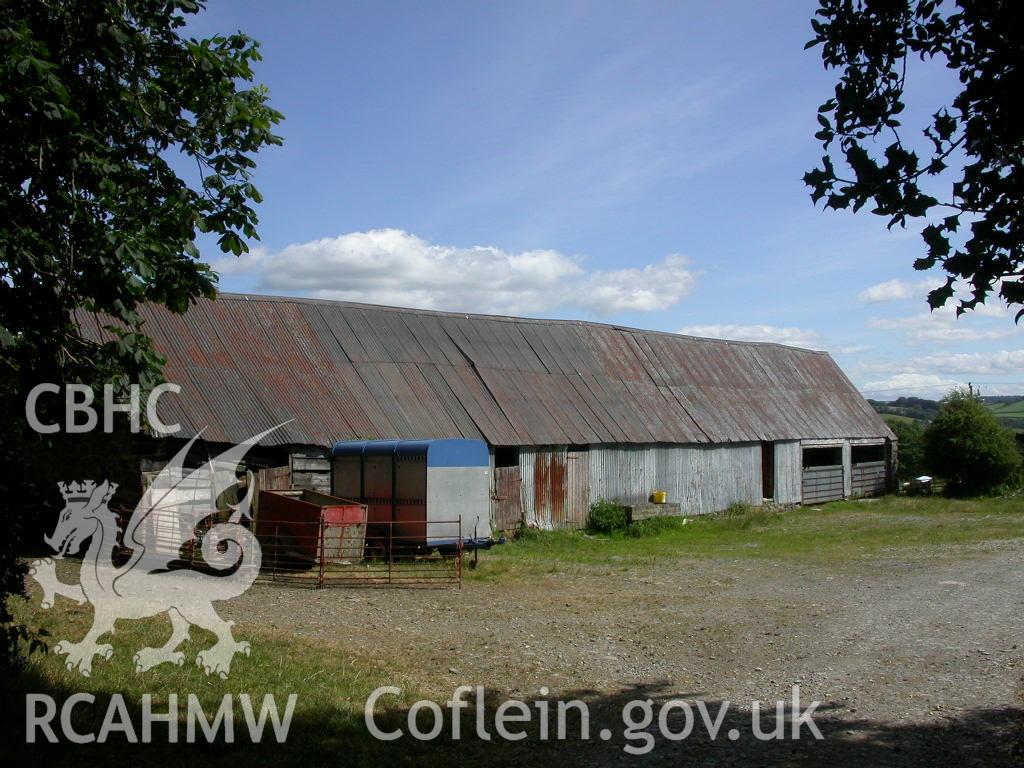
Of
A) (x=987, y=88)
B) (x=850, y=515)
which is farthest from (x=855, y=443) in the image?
(x=987, y=88)

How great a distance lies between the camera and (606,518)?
23719mm

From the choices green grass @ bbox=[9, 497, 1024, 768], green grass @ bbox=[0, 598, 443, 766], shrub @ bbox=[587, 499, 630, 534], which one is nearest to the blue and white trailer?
green grass @ bbox=[9, 497, 1024, 768]

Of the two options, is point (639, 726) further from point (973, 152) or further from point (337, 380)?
point (337, 380)

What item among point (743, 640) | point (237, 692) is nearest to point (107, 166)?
point (237, 692)

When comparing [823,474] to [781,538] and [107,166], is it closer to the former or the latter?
[781,538]

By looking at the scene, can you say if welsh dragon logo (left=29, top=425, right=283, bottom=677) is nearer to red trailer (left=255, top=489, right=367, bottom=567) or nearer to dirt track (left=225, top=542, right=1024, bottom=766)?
red trailer (left=255, top=489, right=367, bottom=567)

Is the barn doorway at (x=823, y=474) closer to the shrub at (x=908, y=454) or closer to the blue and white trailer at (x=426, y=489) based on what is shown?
the shrub at (x=908, y=454)

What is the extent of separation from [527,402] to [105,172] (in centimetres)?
1679

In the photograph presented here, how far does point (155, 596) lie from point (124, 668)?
3.87 meters

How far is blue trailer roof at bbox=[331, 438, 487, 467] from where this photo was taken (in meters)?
17.3

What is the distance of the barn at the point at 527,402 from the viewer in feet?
64.8

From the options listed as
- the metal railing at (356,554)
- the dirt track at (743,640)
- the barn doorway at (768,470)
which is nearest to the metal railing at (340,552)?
the metal railing at (356,554)

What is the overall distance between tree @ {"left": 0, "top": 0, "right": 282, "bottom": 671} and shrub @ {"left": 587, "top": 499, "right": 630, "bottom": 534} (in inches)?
636

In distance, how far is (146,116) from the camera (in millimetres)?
8961
